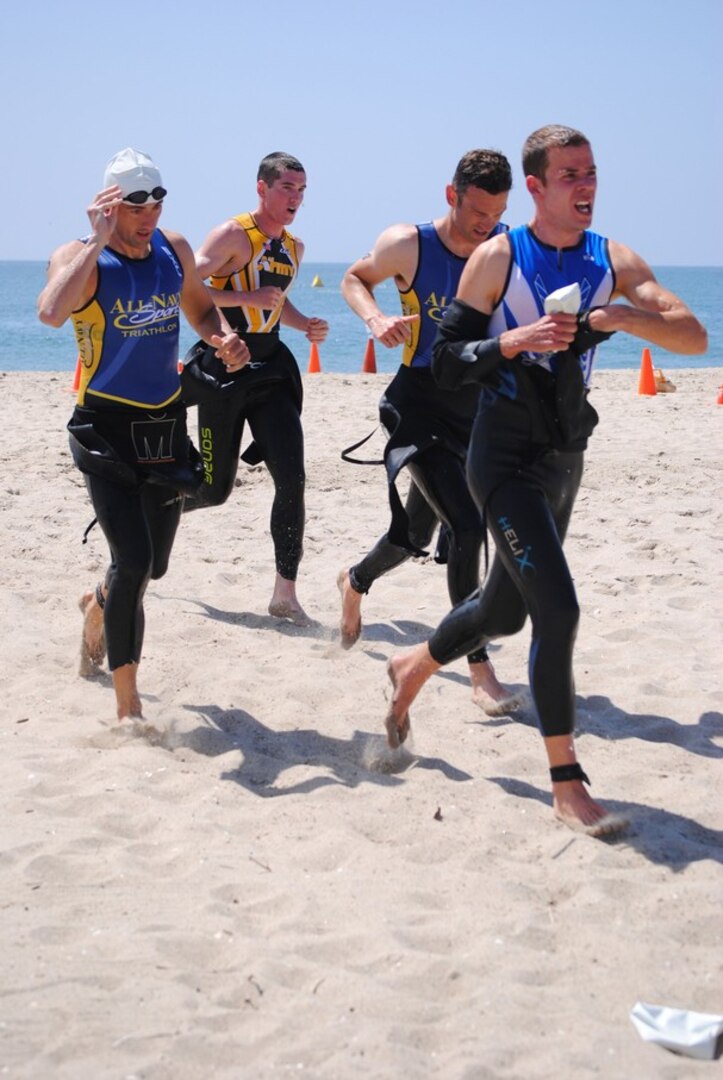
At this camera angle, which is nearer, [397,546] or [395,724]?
[395,724]

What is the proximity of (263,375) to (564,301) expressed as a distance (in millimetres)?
2957

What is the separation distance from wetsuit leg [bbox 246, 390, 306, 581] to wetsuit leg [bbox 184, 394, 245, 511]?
0.12 metres

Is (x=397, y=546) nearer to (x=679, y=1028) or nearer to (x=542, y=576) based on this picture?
(x=542, y=576)

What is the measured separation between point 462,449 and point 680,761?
1.52 m

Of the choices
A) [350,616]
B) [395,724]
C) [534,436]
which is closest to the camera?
[534,436]

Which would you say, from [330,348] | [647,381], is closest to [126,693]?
[647,381]

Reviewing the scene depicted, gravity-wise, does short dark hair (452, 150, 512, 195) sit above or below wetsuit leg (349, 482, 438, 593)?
above

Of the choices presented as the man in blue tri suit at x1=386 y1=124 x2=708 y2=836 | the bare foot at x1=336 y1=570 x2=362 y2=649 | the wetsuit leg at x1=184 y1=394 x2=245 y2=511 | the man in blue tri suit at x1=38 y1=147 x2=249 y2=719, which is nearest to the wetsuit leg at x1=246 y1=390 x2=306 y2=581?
the wetsuit leg at x1=184 y1=394 x2=245 y2=511

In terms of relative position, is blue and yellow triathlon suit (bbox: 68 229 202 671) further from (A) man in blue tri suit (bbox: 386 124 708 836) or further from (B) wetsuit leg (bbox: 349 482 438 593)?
(A) man in blue tri suit (bbox: 386 124 708 836)

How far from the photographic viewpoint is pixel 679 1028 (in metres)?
3.05

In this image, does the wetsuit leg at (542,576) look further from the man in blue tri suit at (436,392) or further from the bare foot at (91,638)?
the bare foot at (91,638)

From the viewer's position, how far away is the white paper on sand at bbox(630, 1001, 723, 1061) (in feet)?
9.82

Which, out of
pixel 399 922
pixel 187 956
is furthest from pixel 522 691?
pixel 187 956

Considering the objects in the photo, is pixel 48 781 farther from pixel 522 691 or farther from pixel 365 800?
pixel 522 691
